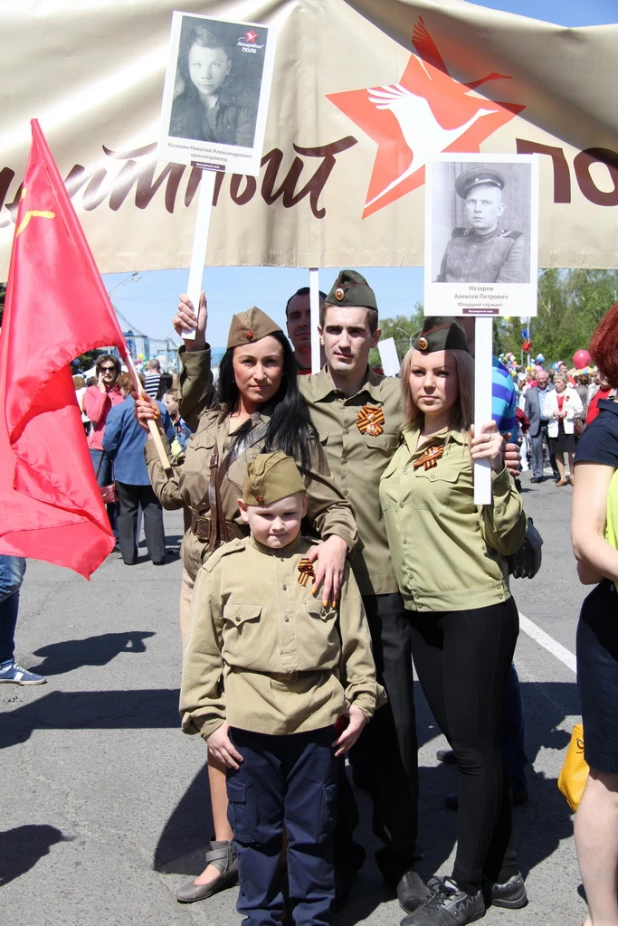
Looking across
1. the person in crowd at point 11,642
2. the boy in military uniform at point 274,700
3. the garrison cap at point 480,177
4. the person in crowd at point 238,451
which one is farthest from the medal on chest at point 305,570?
the person in crowd at point 11,642

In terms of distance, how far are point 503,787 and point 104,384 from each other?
933 centimetres

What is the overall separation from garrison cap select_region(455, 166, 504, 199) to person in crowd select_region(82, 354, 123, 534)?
804 cm

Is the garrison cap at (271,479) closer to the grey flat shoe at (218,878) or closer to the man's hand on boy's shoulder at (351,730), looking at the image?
the man's hand on boy's shoulder at (351,730)

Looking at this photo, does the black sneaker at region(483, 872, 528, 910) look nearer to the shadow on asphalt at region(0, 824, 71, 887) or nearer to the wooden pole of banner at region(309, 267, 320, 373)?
the shadow on asphalt at region(0, 824, 71, 887)

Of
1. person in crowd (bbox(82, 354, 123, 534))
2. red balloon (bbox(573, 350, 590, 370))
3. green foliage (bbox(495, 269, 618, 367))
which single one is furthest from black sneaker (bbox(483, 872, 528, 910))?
green foliage (bbox(495, 269, 618, 367))

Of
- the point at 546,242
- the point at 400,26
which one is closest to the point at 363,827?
the point at 546,242

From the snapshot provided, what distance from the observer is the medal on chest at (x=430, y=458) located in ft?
10.6

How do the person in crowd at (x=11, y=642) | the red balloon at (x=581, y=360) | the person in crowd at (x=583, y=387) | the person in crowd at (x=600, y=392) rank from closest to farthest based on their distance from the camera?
the person in crowd at (x=600, y=392) → the person in crowd at (x=11, y=642) → the person in crowd at (x=583, y=387) → the red balloon at (x=581, y=360)

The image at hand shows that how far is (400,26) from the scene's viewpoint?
13.3 feet

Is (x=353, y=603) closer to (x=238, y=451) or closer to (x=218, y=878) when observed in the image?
(x=238, y=451)

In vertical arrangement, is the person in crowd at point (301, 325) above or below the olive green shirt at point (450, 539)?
above

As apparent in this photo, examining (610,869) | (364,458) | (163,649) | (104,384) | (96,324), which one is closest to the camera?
(610,869)

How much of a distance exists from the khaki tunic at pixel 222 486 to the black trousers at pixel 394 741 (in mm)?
366

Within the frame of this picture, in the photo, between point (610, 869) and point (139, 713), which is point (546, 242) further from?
point (139, 713)
